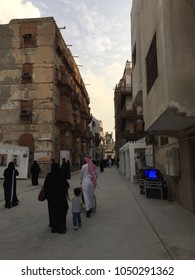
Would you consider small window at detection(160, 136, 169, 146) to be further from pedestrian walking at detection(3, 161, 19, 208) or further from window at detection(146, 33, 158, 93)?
pedestrian walking at detection(3, 161, 19, 208)

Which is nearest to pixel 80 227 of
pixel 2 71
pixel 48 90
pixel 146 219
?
pixel 146 219

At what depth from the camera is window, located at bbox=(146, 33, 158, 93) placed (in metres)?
7.37

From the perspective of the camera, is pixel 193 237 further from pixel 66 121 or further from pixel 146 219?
pixel 66 121

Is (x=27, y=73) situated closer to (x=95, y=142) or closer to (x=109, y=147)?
(x=95, y=142)

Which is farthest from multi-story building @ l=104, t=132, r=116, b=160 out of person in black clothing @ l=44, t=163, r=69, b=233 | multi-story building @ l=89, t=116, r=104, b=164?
person in black clothing @ l=44, t=163, r=69, b=233

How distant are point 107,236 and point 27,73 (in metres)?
23.4

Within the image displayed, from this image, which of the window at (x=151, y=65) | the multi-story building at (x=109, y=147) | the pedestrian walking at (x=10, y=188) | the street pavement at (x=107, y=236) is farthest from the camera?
the multi-story building at (x=109, y=147)

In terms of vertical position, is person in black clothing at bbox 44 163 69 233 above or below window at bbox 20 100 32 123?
below

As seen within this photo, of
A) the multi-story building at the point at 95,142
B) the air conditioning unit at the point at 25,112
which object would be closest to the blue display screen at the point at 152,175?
the air conditioning unit at the point at 25,112

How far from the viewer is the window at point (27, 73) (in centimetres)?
2650

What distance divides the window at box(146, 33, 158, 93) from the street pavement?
3.87 m

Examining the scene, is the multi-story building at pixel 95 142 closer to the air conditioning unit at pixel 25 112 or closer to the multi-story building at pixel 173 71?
the air conditioning unit at pixel 25 112

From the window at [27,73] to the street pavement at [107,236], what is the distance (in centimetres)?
1924

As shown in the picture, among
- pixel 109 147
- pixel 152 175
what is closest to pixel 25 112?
pixel 152 175
